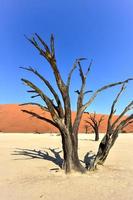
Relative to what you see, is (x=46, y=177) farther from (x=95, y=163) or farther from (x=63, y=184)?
(x=95, y=163)

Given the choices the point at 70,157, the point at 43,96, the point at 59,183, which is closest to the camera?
the point at 59,183

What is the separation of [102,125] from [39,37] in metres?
63.4

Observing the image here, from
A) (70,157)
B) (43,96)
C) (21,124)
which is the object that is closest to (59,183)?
(70,157)

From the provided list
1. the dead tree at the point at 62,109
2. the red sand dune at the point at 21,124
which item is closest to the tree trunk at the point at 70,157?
the dead tree at the point at 62,109

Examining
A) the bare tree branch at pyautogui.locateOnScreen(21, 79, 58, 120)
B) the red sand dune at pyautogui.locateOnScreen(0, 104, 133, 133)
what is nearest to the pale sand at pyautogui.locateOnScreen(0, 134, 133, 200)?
the bare tree branch at pyautogui.locateOnScreen(21, 79, 58, 120)

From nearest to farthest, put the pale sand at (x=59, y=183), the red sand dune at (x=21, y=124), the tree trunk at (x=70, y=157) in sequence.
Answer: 1. the pale sand at (x=59, y=183)
2. the tree trunk at (x=70, y=157)
3. the red sand dune at (x=21, y=124)

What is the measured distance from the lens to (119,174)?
33.3ft

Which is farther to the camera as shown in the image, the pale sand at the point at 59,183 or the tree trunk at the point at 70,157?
the tree trunk at the point at 70,157

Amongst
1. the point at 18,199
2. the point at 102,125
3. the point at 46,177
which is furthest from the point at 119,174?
the point at 102,125

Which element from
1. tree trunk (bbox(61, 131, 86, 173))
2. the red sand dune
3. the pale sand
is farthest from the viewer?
the red sand dune

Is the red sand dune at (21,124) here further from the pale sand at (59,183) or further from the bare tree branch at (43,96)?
the bare tree branch at (43,96)

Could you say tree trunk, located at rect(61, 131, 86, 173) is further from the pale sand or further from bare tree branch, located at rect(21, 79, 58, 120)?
bare tree branch, located at rect(21, 79, 58, 120)

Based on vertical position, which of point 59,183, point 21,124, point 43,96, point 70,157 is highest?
point 21,124

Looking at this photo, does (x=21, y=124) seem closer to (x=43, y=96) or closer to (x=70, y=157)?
(x=43, y=96)
